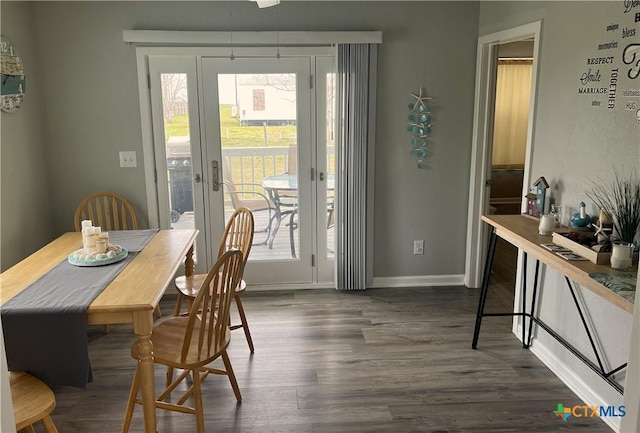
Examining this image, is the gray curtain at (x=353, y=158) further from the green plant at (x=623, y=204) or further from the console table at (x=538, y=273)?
the green plant at (x=623, y=204)

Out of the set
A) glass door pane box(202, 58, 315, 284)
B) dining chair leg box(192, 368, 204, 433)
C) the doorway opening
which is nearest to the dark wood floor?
dining chair leg box(192, 368, 204, 433)

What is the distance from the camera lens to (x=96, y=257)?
107 inches

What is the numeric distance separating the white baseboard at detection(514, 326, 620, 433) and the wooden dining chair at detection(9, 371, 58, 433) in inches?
98.3

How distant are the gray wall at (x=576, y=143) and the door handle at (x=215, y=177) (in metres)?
2.34

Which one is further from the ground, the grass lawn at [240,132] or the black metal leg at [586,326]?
the grass lawn at [240,132]

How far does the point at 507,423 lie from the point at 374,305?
159 cm

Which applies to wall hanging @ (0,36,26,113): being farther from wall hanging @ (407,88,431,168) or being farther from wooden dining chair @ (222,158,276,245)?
wall hanging @ (407,88,431,168)

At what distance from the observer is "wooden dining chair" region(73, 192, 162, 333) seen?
3945 millimetres

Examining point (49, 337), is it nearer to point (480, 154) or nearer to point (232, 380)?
point (232, 380)

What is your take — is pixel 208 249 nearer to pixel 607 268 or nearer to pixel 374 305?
pixel 374 305

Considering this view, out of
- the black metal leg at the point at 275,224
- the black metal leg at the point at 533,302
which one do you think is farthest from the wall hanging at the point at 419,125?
the black metal leg at the point at 533,302

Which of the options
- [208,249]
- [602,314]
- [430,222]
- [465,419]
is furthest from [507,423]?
[208,249]

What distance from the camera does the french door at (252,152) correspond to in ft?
13.0

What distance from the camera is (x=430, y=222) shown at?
4344 millimetres
